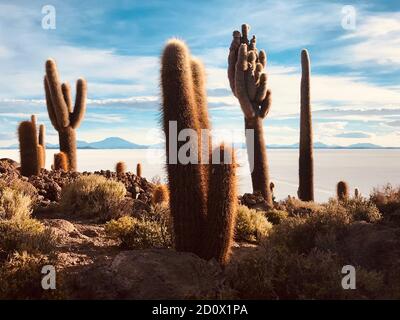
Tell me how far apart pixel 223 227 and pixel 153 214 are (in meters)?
5.08

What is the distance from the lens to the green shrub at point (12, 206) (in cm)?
1309

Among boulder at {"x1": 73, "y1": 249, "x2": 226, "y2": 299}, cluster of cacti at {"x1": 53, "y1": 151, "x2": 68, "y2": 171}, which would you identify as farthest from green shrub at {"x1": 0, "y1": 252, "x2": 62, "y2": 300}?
cluster of cacti at {"x1": 53, "y1": 151, "x2": 68, "y2": 171}

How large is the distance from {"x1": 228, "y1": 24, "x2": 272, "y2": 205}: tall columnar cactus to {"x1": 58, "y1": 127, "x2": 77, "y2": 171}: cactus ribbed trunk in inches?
315

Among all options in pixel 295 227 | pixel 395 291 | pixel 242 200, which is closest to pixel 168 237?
pixel 295 227

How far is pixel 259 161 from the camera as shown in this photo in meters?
23.1

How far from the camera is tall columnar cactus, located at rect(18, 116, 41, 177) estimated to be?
21.0m

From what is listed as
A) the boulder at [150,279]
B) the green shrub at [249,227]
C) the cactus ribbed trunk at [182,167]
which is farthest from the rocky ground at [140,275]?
the green shrub at [249,227]

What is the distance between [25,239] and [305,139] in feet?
53.5

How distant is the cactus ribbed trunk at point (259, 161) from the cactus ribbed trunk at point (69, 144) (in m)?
8.39

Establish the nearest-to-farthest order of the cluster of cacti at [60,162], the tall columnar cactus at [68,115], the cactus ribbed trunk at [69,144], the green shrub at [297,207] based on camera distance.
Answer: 1. the green shrub at [297,207]
2. the cluster of cacti at [60,162]
3. the tall columnar cactus at [68,115]
4. the cactus ribbed trunk at [69,144]

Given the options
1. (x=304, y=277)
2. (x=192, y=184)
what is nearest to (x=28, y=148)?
(x=192, y=184)

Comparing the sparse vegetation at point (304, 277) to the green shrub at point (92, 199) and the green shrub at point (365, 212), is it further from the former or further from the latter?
the green shrub at point (92, 199)

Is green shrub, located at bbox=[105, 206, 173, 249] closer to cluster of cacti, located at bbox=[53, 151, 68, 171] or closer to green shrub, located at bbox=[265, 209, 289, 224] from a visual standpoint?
green shrub, located at bbox=[265, 209, 289, 224]
